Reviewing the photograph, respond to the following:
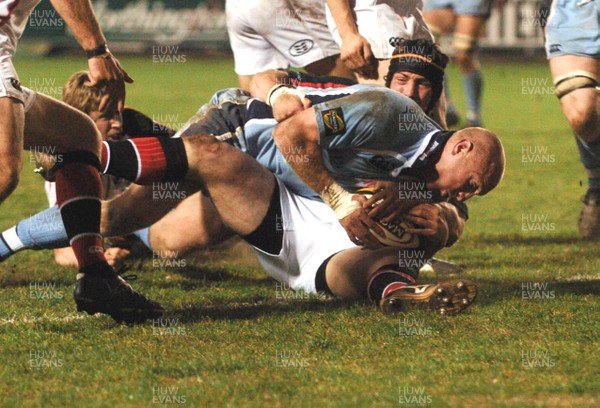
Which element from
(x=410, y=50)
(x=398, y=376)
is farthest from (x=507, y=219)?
(x=398, y=376)

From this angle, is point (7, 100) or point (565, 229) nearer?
point (7, 100)

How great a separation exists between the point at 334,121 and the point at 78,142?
1092 mm

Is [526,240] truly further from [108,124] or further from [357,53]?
[108,124]

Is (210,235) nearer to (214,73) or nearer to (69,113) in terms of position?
(69,113)

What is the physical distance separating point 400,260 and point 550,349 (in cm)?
96

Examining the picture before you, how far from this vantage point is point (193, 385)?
366 centimetres

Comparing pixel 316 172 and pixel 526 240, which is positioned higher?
pixel 316 172

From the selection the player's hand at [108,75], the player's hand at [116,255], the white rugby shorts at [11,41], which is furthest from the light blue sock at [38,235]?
the white rugby shorts at [11,41]

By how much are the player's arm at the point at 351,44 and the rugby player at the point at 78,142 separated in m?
1.54

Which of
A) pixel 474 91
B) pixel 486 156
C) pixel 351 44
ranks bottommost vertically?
pixel 474 91

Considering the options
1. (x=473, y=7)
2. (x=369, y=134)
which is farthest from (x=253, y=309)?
(x=473, y=7)

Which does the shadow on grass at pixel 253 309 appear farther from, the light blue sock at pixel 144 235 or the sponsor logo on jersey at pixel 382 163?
the light blue sock at pixel 144 235

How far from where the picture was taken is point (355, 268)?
488 cm

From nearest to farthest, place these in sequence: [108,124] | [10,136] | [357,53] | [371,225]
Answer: [10,136]
[371,225]
[357,53]
[108,124]
